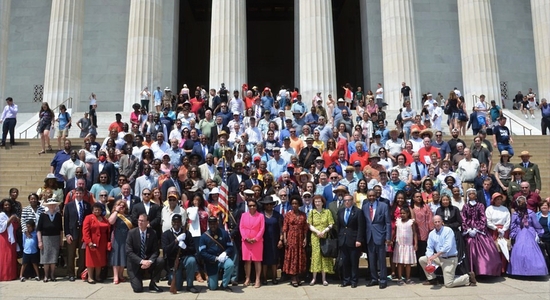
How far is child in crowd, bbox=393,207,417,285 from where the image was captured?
1069cm

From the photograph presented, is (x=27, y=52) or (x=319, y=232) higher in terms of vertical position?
(x=27, y=52)

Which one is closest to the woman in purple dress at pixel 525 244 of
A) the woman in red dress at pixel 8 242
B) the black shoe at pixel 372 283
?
the black shoe at pixel 372 283

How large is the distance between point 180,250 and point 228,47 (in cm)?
1774

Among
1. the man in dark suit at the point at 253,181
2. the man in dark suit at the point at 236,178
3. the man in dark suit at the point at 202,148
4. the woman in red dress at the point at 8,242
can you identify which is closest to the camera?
the woman in red dress at the point at 8,242

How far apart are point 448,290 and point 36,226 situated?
9.17 m

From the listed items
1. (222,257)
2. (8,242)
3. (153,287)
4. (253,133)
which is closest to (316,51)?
(253,133)

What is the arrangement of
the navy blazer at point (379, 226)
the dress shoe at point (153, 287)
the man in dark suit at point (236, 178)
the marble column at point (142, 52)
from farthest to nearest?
1. the marble column at point (142, 52)
2. the man in dark suit at point (236, 178)
3. the navy blazer at point (379, 226)
4. the dress shoe at point (153, 287)

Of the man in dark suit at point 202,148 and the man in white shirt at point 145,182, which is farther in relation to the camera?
the man in dark suit at point 202,148

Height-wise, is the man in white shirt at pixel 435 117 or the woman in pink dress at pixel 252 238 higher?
the man in white shirt at pixel 435 117

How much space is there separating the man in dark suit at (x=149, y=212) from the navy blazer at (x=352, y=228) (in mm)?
4041

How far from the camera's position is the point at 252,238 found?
415 inches

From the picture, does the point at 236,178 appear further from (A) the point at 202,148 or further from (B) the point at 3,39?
(B) the point at 3,39

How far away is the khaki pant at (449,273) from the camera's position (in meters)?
10.4

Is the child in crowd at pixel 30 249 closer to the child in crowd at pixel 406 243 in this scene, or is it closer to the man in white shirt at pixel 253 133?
the man in white shirt at pixel 253 133
